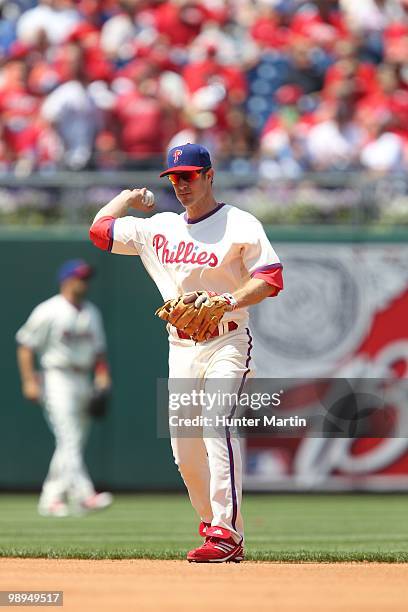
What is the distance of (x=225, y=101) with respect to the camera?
1468cm

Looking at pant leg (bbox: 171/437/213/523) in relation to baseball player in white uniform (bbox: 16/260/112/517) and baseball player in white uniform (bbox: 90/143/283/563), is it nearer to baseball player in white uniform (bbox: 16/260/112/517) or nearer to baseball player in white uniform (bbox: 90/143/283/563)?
baseball player in white uniform (bbox: 90/143/283/563)

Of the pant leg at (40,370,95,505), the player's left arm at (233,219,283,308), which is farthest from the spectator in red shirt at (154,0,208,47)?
the player's left arm at (233,219,283,308)

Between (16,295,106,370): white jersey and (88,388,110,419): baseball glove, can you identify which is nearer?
(16,295,106,370): white jersey

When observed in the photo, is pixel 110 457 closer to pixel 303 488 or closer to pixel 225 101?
pixel 303 488

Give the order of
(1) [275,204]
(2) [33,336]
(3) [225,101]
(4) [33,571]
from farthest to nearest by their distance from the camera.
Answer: (3) [225,101] → (1) [275,204] → (2) [33,336] → (4) [33,571]

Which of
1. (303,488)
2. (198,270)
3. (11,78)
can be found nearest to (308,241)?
(303,488)

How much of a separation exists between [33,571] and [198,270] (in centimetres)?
176

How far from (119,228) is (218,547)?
1792 mm

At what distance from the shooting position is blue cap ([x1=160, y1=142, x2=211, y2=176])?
23.6 feet

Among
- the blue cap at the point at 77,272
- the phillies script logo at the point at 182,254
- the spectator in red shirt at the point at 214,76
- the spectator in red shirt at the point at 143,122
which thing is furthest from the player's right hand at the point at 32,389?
the phillies script logo at the point at 182,254

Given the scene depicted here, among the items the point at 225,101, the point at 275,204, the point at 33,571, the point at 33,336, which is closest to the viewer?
the point at 33,571

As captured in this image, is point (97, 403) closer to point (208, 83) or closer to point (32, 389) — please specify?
point (32, 389)

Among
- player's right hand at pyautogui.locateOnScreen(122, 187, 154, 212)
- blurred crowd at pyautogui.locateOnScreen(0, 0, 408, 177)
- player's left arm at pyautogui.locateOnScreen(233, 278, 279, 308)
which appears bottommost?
player's left arm at pyautogui.locateOnScreen(233, 278, 279, 308)

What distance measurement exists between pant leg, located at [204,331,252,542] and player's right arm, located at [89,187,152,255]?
772mm
